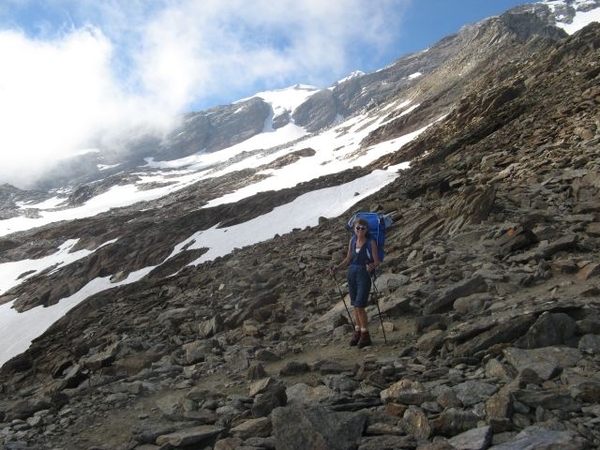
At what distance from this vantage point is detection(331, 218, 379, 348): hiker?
881cm

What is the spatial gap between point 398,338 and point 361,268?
150 cm

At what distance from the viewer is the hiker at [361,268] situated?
8812mm

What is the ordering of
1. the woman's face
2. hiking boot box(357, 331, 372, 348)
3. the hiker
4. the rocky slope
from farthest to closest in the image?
1. the woman's face
2. the hiker
3. hiking boot box(357, 331, 372, 348)
4. the rocky slope

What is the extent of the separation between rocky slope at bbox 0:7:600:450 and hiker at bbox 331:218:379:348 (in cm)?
47

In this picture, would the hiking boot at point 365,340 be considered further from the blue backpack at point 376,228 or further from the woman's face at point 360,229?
the woman's face at point 360,229

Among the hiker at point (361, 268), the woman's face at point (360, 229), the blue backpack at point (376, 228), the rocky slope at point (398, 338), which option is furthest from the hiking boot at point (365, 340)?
the woman's face at point (360, 229)

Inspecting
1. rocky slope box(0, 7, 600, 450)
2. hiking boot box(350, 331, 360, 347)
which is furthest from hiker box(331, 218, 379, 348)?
rocky slope box(0, 7, 600, 450)

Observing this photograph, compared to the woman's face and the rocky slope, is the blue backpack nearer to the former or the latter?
the woman's face

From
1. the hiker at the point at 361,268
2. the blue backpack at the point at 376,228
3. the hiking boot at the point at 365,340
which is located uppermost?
the blue backpack at the point at 376,228

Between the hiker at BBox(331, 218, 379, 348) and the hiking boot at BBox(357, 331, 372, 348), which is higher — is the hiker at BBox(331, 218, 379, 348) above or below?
above

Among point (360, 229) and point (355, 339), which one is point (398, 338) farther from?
point (360, 229)

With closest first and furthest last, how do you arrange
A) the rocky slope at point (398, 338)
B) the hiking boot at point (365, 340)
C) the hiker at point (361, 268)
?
the rocky slope at point (398, 338)
the hiking boot at point (365, 340)
the hiker at point (361, 268)

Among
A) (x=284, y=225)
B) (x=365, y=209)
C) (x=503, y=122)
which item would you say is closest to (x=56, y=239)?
(x=284, y=225)

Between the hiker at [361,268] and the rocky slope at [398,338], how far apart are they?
0.47m
